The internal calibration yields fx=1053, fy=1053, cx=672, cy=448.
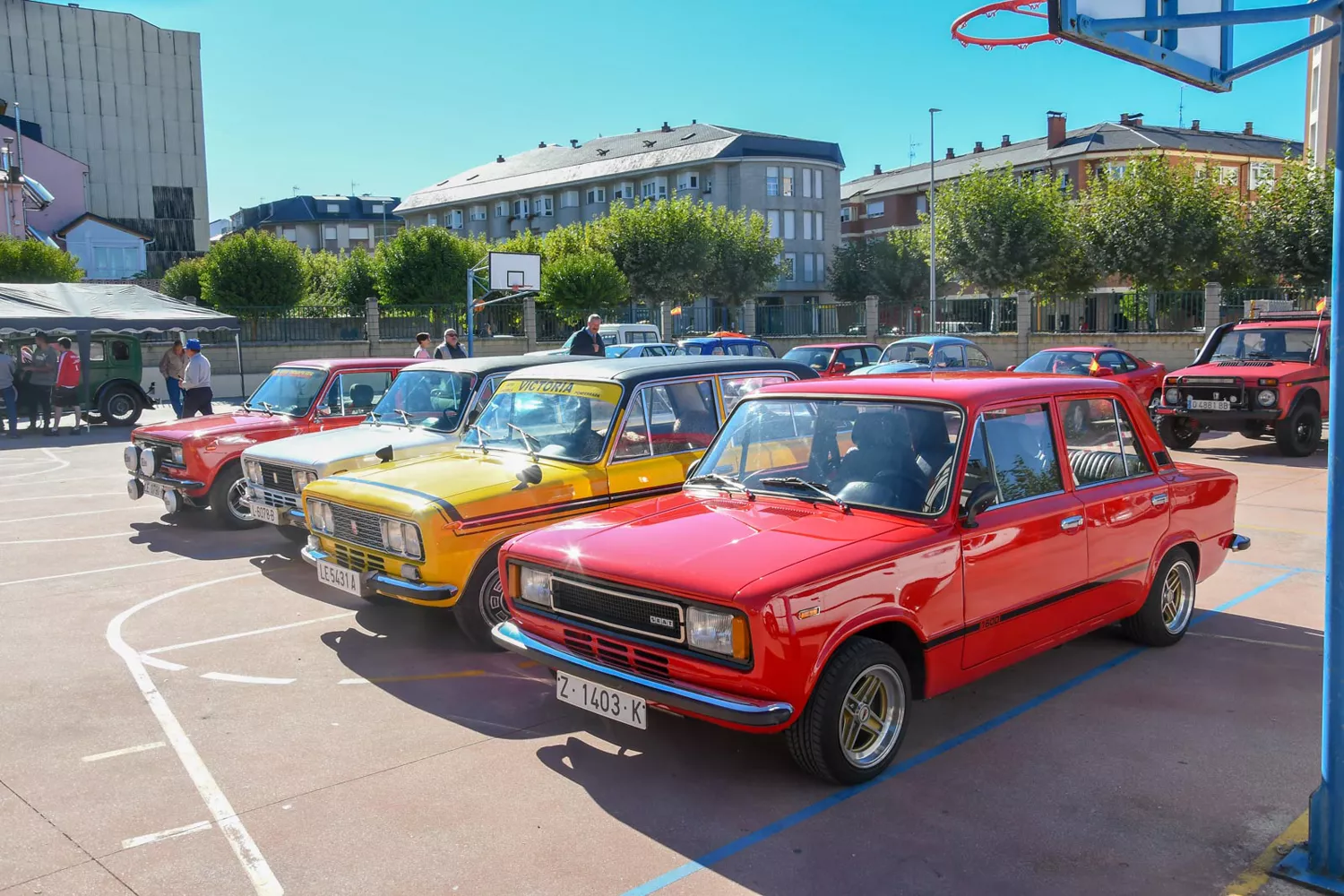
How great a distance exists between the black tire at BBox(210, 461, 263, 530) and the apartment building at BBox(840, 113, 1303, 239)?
49785 millimetres

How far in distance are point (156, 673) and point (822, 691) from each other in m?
4.22

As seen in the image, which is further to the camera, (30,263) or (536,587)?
(30,263)

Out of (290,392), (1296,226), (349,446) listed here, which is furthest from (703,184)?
(349,446)

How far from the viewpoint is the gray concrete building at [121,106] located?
62.7 m

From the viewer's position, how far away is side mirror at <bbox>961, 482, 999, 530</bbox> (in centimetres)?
479

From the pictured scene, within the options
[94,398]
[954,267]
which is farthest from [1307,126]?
[94,398]

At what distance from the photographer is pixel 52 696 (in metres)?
5.91

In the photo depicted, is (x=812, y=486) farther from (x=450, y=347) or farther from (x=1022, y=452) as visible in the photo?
(x=450, y=347)

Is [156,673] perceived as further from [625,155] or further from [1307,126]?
[625,155]

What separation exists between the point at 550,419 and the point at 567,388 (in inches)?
10.2

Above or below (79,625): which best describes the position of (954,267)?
above

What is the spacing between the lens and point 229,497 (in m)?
10.5

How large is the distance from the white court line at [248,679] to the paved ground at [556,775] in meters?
0.02

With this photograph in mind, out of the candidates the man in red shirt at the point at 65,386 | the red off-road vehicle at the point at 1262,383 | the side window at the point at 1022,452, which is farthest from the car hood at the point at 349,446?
the man in red shirt at the point at 65,386
